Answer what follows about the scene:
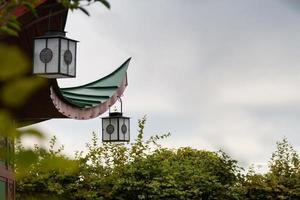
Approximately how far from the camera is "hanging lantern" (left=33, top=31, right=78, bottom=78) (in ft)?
22.7

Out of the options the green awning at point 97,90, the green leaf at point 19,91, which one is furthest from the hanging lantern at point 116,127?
the green leaf at point 19,91

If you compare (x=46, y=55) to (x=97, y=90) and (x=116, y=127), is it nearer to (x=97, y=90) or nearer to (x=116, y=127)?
(x=97, y=90)

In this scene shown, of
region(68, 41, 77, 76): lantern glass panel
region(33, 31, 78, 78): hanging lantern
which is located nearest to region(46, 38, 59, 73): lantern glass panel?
region(33, 31, 78, 78): hanging lantern

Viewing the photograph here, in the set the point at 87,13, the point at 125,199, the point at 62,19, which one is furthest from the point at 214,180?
the point at 87,13

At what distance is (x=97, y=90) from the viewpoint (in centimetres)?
1063

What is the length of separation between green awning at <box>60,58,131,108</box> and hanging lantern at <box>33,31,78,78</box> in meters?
2.53

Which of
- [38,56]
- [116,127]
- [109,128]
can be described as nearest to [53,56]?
[38,56]

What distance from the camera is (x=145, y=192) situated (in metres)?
13.8

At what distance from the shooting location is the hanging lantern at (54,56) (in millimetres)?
6926

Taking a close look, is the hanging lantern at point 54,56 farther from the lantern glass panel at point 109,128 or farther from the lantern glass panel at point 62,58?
the lantern glass panel at point 109,128

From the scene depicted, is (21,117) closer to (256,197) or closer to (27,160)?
(256,197)

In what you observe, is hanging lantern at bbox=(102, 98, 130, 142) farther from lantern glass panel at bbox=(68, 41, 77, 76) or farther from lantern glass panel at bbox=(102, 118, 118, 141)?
lantern glass panel at bbox=(68, 41, 77, 76)

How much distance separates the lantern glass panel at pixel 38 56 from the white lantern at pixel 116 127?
4.32 meters

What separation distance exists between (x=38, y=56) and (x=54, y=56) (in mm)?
138
